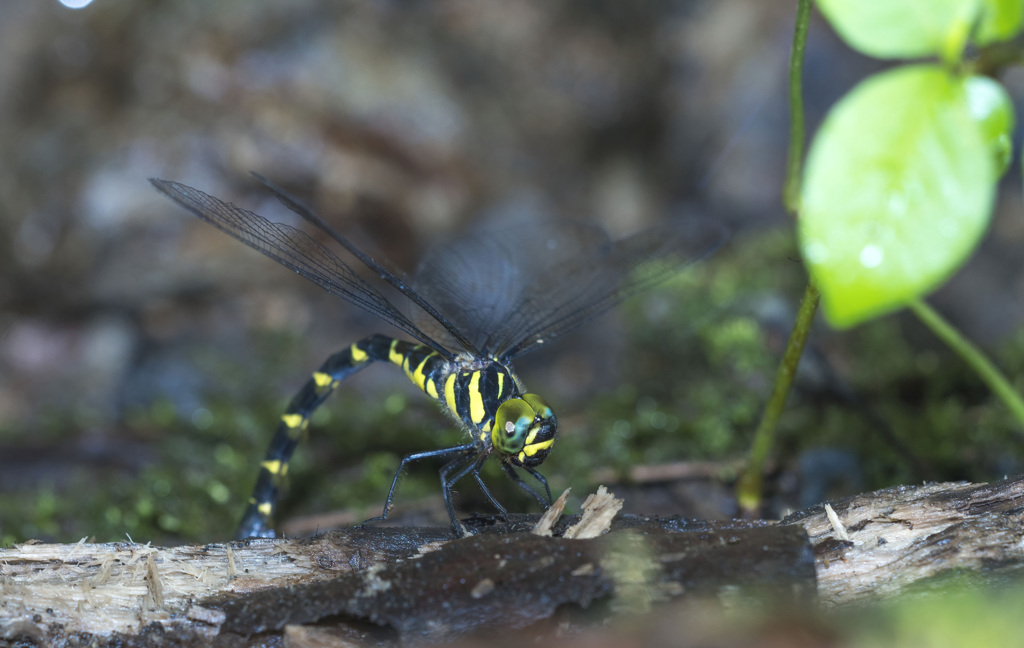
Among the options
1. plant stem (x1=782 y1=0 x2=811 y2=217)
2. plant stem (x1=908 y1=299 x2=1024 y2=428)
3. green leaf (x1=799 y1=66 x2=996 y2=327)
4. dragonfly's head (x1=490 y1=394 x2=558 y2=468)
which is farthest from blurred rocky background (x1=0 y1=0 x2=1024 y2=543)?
green leaf (x1=799 y1=66 x2=996 y2=327)

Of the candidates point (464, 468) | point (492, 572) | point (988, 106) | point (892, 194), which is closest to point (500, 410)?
point (464, 468)

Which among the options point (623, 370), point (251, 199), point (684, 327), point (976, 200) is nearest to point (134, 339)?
point (251, 199)

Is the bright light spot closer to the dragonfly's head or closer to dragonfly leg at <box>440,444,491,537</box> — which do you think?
the dragonfly's head

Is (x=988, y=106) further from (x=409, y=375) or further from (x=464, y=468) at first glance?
(x=409, y=375)

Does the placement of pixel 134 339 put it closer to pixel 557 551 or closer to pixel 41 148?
pixel 41 148

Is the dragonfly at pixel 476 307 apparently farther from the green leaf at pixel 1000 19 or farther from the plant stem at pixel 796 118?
the green leaf at pixel 1000 19
